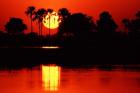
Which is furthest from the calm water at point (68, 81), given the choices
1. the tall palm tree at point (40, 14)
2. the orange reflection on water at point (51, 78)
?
the tall palm tree at point (40, 14)

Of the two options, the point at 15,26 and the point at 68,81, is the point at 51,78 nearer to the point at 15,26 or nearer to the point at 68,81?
the point at 68,81

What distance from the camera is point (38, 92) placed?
90.9 ft

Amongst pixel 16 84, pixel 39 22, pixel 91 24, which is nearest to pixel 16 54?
pixel 16 84

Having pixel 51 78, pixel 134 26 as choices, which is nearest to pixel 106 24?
pixel 134 26

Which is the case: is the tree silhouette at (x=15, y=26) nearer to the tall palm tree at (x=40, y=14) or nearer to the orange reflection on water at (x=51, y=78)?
the tall palm tree at (x=40, y=14)

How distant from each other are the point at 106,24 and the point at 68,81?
9380 centimetres

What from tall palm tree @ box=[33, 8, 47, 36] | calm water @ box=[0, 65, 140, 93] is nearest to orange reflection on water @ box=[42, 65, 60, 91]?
calm water @ box=[0, 65, 140, 93]

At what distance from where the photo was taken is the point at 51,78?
34719 millimetres

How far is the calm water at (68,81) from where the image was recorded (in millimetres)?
28844

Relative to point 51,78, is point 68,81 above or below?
below

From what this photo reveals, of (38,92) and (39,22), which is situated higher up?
(39,22)

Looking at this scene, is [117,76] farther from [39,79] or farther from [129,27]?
[129,27]

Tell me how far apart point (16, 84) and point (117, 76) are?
7.52 meters

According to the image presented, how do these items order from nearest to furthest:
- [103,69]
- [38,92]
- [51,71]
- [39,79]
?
[38,92], [39,79], [51,71], [103,69]
